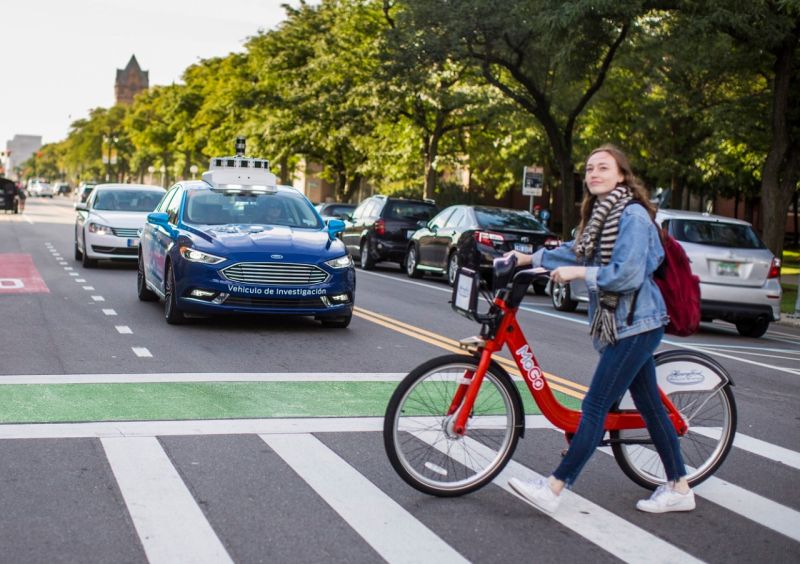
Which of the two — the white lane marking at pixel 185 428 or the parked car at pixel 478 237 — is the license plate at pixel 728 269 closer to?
the parked car at pixel 478 237

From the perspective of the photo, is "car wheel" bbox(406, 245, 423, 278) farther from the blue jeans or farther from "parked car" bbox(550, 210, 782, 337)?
the blue jeans

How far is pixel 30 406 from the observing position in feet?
24.6

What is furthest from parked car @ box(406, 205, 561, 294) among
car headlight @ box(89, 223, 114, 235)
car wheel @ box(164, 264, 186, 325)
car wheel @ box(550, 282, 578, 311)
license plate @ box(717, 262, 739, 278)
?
car wheel @ box(164, 264, 186, 325)

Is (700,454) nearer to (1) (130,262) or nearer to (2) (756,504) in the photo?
(2) (756,504)

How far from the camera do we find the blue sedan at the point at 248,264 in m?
11.8

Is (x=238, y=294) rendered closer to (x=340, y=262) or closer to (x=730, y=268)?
(x=340, y=262)

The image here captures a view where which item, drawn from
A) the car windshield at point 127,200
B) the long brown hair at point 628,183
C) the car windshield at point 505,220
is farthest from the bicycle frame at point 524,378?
the car windshield at point 127,200

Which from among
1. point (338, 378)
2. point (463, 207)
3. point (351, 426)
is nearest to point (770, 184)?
point (463, 207)

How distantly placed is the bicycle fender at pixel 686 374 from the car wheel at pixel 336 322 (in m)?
6.89

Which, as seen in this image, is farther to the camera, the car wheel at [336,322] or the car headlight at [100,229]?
the car headlight at [100,229]

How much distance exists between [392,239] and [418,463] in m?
20.8

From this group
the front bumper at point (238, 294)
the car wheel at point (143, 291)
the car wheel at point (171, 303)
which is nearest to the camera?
the front bumper at point (238, 294)

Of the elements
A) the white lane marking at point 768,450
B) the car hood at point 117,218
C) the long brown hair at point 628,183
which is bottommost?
the white lane marking at point 768,450

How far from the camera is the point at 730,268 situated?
1598cm
